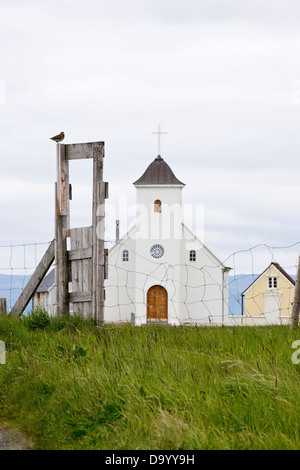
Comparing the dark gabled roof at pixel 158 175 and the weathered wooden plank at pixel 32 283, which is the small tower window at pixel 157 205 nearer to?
the dark gabled roof at pixel 158 175

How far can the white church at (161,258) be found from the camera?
48.9 metres

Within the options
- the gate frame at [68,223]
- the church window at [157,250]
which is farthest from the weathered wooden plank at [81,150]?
the church window at [157,250]

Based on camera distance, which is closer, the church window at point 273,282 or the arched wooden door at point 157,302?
the arched wooden door at point 157,302

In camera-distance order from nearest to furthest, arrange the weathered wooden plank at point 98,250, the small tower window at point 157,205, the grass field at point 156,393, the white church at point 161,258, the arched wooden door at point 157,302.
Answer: the grass field at point 156,393 < the weathered wooden plank at point 98,250 < the arched wooden door at point 157,302 < the white church at point 161,258 < the small tower window at point 157,205

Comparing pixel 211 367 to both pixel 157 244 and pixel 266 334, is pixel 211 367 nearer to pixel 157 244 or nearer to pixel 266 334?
pixel 266 334

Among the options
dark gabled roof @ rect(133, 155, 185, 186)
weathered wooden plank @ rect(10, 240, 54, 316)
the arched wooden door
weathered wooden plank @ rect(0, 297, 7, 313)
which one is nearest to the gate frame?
weathered wooden plank @ rect(10, 240, 54, 316)

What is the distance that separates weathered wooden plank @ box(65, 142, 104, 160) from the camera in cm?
1091

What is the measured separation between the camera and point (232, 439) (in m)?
4.70

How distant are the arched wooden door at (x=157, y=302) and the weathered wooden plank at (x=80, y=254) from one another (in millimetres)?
37549

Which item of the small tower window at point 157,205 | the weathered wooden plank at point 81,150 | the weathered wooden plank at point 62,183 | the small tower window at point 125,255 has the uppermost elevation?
the small tower window at point 157,205

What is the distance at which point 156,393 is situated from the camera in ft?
18.3

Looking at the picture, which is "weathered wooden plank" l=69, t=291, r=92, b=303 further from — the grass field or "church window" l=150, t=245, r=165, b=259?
"church window" l=150, t=245, r=165, b=259
